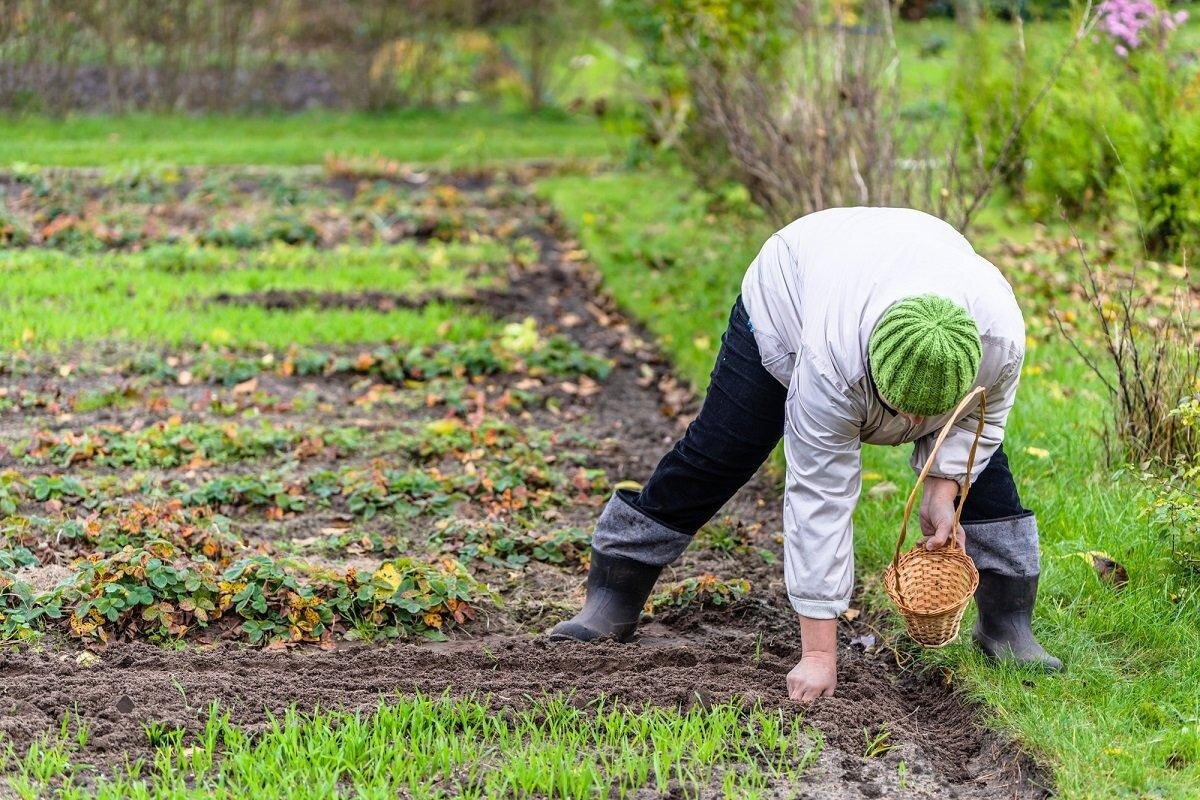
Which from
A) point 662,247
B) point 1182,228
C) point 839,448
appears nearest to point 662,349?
point 662,247

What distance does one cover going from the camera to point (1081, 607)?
405cm

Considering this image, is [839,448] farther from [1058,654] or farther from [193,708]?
[193,708]

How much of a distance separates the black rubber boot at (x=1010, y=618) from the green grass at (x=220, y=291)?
163 inches

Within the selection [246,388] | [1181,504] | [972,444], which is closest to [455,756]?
[972,444]

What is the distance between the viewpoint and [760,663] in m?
3.88

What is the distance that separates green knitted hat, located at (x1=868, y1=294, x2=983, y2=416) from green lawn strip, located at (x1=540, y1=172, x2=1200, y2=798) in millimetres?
1010

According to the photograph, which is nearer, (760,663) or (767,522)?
(760,663)

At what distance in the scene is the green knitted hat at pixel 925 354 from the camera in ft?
9.08

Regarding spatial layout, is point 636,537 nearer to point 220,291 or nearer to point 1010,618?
point 1010,618

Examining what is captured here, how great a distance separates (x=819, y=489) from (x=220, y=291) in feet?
18.8

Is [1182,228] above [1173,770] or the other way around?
above

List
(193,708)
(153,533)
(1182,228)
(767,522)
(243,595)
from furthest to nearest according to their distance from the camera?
(1182,228)
(767,522)
(153,533)
(243,595)
(193,708)

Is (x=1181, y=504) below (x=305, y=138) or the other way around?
the other way around

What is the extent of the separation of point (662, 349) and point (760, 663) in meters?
3.70
